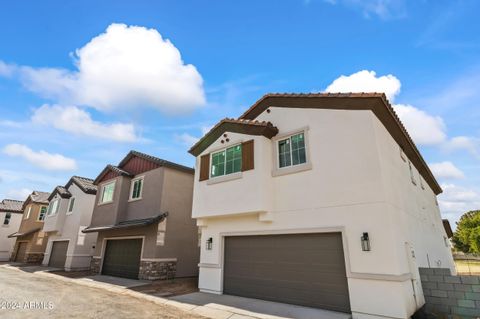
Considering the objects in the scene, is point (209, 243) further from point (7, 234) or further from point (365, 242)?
point (7, 234)

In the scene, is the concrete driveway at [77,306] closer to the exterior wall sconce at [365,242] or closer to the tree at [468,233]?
the exterior wall sconce at [365,242]

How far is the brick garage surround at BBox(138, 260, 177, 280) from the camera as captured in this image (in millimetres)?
13406

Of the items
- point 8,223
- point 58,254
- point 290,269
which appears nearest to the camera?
point 290,269

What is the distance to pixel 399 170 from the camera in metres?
9.55

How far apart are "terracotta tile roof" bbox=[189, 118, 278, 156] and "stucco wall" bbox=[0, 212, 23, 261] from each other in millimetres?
33859

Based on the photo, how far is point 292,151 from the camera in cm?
950

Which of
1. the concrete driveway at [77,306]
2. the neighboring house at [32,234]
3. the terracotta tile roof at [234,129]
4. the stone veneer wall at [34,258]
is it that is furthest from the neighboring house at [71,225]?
the terracotta tile roof at [234,129]

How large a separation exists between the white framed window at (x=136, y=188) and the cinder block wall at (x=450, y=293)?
1484 centimetres

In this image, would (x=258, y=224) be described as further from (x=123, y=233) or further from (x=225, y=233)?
(x=123, y=233)

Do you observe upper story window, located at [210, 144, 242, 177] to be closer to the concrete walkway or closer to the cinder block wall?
the concrete walkway

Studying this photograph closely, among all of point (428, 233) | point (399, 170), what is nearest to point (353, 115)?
point (399, 170)

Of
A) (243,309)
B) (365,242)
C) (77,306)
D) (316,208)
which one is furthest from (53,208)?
(365,242)

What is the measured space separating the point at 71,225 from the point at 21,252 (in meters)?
14.1

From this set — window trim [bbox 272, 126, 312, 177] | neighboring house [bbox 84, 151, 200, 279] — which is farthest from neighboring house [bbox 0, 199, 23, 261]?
window trim [bbox 272, 126, 312, 177]
